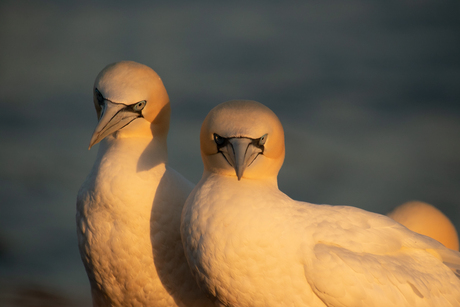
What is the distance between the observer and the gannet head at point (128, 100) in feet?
11.3

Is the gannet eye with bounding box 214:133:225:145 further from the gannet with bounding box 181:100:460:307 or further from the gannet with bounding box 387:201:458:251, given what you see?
the gannet with bounding box 387:201:458:251

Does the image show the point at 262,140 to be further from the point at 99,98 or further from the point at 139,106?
the point at 99,98

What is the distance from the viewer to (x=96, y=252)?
3447mm

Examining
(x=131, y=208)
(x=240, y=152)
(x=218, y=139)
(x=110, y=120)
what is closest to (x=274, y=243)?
(x=240, y=152)

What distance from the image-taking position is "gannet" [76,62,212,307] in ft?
11.3

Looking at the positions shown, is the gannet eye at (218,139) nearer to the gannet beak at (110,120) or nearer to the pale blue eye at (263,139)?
the pale blue eye at (263,139)

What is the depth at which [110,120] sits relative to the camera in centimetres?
341

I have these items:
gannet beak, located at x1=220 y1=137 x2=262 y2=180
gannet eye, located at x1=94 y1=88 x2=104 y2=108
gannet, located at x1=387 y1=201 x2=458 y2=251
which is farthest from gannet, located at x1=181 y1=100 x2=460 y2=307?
gannet, located at x1=387 y1=201 x2=458 y2=251

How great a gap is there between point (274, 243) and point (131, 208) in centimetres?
107

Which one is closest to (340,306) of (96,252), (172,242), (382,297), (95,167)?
(382,297)

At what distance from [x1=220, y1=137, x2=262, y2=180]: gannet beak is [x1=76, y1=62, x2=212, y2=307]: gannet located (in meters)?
0.78

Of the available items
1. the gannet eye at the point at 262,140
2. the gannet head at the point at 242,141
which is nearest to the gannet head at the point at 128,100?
the gannet head at the point at 242,141

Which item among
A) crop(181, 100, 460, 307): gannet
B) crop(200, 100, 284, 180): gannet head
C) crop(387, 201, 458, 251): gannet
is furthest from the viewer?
crop(387, 201, 458, 251): gannet

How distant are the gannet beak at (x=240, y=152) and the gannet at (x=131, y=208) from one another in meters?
0.78
